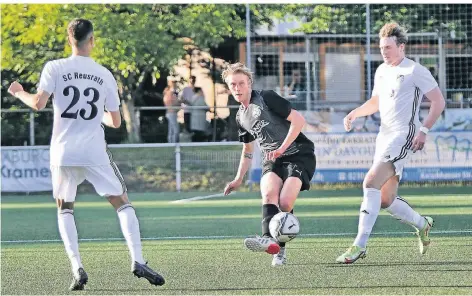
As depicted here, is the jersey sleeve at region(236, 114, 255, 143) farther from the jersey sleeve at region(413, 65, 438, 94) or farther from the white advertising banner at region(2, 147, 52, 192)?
the white advertising banner at region(2, 147, 52, 192)

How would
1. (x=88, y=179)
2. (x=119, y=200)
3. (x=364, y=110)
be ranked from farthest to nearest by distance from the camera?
(x=364, y=110) → (x=119, y=200) → (x=88, y=179)

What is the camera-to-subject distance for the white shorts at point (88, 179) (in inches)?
333

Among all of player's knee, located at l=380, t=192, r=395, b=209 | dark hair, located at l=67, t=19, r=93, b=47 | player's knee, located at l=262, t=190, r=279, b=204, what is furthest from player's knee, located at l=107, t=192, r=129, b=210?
player's knee, located at l=380, t=192, r=395, b=209

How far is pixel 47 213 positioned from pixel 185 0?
9584 millimetres

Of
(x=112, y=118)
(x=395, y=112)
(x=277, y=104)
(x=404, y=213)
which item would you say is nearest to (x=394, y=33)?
(x=395, y=112)

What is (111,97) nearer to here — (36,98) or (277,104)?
(36,98)

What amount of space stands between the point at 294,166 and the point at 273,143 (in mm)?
268

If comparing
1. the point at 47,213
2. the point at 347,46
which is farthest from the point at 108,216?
the point at 347,46

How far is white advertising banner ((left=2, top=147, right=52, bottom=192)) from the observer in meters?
23.0

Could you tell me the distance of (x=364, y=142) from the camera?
22.5 metres

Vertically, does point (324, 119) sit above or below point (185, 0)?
below

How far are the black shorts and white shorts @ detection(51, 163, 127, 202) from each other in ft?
5.86

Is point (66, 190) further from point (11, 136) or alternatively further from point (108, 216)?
point (11, 136)

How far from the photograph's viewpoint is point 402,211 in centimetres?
1015
